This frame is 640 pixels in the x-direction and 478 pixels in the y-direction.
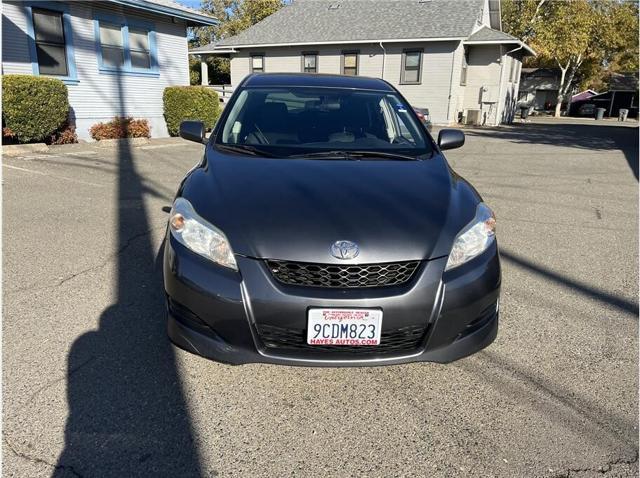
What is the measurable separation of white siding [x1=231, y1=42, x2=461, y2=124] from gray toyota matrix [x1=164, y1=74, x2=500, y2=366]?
20562 mm

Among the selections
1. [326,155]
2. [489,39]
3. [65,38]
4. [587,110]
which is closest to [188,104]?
[65,38]

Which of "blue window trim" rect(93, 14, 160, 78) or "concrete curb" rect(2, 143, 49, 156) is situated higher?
"blue window trim" rect(93, 14, 160, 78)

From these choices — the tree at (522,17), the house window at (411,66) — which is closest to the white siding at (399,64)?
the house window at (411,66)

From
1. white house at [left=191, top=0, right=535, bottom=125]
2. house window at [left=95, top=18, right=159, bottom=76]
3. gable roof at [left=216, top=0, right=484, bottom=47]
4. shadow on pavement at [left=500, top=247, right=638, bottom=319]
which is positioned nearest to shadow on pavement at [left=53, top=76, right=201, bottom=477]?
shadow on pavement at [left=500, top=247, right=638, bottom=319]

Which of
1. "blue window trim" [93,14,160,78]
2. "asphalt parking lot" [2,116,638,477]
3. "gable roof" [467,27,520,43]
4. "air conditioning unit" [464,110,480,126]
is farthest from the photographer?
"air conditioning unit" [464,110,480,126]

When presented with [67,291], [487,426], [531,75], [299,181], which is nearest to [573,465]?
[487,426]

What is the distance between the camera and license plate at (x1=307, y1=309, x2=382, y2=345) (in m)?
2.21

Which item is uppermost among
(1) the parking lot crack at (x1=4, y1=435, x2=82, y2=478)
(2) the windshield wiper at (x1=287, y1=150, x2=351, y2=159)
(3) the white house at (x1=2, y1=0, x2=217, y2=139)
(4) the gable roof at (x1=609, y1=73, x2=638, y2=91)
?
(4) the gable roof at (x1=609, y1=73, x2=638, y2=91)

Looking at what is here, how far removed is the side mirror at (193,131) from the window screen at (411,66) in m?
20.4

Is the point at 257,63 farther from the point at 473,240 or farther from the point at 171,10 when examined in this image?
the point at 473,240

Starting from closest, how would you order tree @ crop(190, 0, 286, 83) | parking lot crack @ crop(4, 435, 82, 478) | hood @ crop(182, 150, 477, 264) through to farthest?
parking lot crack @ crop(4, 435, 82, 478) < hood @ crop(182, 150, 477, 264) < tree @ crop(190, 0, 286, 83)

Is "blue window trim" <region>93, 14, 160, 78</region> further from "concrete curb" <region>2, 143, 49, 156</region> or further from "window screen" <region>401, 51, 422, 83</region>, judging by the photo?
"window screen" <region>401, 51, 422, 83</region>

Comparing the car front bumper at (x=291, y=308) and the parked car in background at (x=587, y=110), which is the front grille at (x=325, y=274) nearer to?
the car front bumper at (x=291, y=308)

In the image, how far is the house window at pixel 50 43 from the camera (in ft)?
35.9
